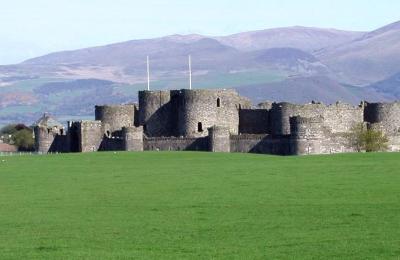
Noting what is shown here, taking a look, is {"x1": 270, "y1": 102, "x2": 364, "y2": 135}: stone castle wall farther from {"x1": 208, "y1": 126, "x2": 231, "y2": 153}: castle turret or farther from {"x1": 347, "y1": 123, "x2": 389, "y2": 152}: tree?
{"x1": 208, "y1": 126, "x2": 231, "y2": 153}: castle turret

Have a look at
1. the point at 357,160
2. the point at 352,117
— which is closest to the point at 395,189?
the point at 357,160

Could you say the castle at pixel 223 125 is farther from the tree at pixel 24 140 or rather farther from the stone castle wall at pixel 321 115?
the tree at pixel 24 140

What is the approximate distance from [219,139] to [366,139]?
24.3 feet

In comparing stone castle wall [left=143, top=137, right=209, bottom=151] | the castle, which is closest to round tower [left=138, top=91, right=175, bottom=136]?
the castle

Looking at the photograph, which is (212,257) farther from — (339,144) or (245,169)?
(339,144)

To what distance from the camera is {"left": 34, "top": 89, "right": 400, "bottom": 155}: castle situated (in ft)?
205

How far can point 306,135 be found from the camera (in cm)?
6144

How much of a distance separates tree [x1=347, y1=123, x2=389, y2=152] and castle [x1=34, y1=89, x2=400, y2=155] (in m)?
0.31

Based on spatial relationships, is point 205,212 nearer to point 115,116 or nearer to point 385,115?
point 115,116

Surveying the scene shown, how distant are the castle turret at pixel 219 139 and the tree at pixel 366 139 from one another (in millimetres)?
6183

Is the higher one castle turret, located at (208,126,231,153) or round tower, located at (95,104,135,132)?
round tower, located at (95,104,135,132)

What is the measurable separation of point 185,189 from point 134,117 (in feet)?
102

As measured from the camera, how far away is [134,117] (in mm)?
68562

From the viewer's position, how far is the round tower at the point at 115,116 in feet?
223
